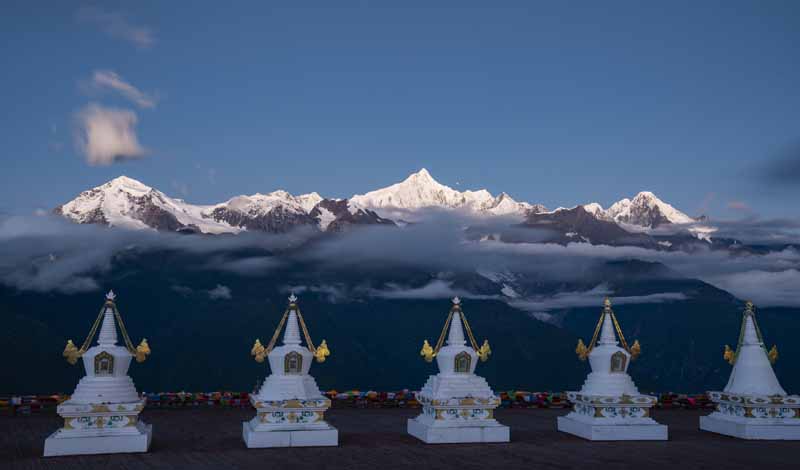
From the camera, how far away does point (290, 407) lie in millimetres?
27453

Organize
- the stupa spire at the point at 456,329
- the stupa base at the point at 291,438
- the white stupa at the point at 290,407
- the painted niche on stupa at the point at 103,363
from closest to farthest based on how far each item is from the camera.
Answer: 1. the painted niche on stupa at the point at 103,363
2. the stupa base at the point at 291,438
3. the white stupa at the point at 290,407
4. the stupa spire at the point at 456,329

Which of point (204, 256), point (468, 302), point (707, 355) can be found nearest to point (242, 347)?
point (204, 256)

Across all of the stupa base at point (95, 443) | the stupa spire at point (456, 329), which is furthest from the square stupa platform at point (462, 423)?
the stupa base at point (95, 443)

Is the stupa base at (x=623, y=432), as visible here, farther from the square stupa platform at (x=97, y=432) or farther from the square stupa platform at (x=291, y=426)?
the square stupa platform at (x=97, y=432)

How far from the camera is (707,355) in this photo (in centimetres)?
18975

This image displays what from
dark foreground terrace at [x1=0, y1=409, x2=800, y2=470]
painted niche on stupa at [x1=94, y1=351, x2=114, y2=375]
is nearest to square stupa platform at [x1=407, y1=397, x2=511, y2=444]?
dark foreground terrace at [x1=0, y1=409, x2=800, y2=470]

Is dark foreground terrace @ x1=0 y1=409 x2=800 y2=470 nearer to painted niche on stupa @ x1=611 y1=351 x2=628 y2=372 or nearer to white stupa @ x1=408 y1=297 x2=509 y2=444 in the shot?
white stupa @ x1=408 y1=297 x2=509 y2=444

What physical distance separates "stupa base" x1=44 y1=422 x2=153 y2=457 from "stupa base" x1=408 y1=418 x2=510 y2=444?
10483 millimetres

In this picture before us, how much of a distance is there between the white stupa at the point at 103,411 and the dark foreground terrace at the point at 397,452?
2.49 feet

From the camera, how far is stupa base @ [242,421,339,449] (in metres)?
27.0

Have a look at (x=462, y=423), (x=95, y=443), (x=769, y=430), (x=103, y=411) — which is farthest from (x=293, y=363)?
(x=769, y=430)

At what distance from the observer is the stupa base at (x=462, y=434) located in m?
28.6

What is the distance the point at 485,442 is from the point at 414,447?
305cm

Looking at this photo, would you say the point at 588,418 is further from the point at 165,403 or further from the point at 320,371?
the point at 320,371
